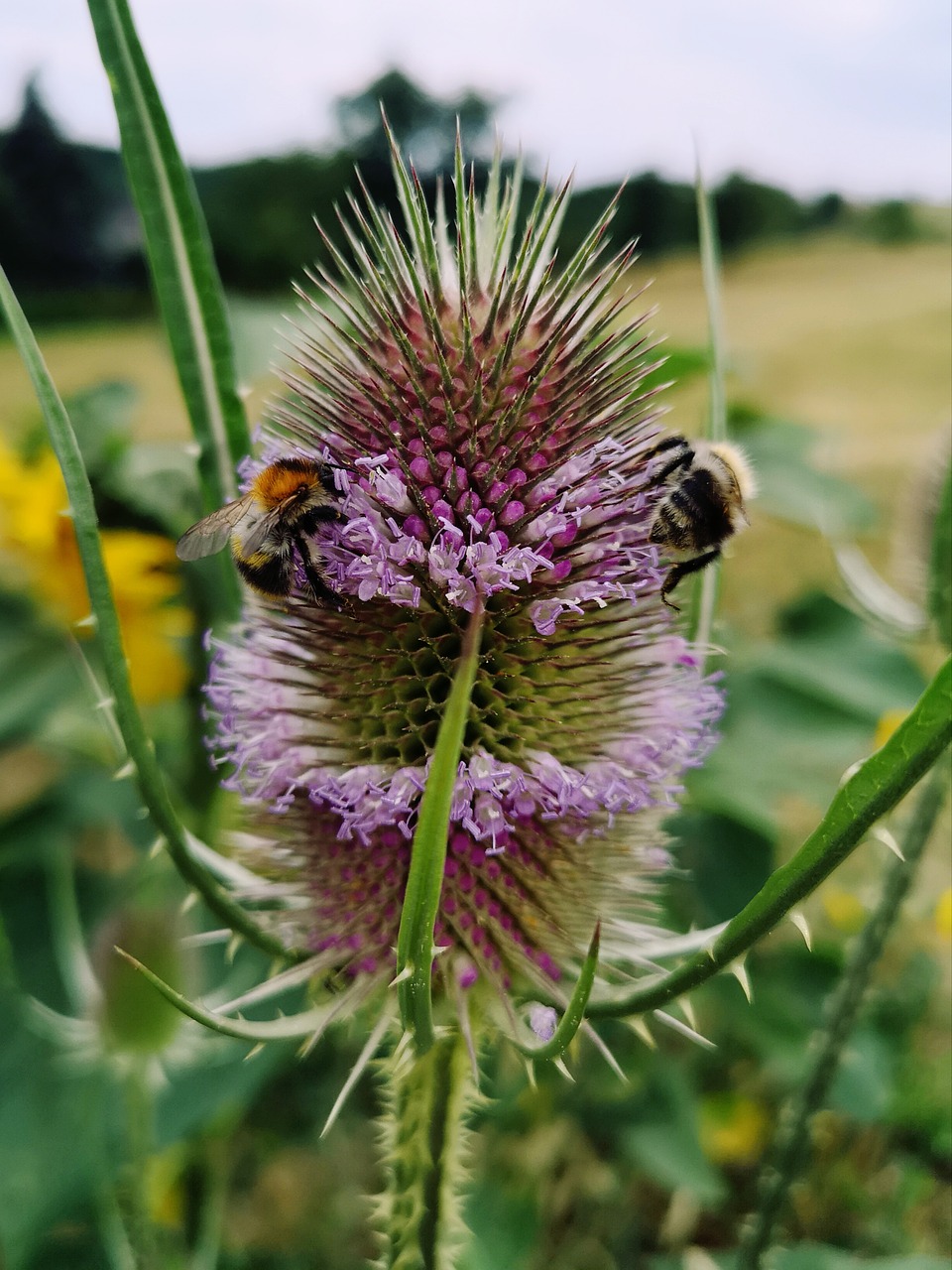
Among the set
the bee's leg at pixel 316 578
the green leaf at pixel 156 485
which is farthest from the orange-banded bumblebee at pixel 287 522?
the green leaf at pixel 156 485

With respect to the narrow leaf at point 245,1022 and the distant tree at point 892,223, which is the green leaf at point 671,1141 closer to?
the narrow leaf at point 245,1022

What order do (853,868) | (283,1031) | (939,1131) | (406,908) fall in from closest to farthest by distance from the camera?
(406,908), (283,1031), (939,1131), (853,868)

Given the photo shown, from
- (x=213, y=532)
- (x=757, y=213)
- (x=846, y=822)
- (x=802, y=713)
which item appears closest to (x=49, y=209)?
(x=757, y=213)

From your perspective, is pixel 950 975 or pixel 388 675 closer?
pixel 388 675

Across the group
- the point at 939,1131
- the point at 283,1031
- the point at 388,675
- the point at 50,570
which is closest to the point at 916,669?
the point at 939,1131

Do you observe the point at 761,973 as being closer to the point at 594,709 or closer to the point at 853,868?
the point at 853,868

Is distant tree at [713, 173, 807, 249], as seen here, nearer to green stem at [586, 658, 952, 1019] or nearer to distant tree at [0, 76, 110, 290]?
distant tree at [0, 76, 110, 290]

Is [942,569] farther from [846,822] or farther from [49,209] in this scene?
[49,209]

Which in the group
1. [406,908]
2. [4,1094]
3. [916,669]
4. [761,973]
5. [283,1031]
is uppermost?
[406,908]
